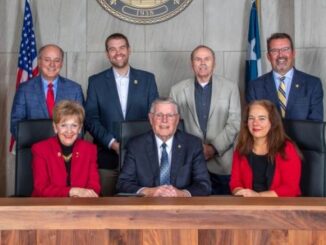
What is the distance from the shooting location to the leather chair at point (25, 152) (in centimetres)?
396

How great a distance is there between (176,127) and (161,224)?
4.66ft

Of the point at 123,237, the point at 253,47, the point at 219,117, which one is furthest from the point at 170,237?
the point at 253,47

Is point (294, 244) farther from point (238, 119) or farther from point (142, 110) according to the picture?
point (142, 110)

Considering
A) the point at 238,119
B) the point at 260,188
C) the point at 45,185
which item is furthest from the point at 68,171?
the point at 238,119

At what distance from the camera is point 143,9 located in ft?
20.7

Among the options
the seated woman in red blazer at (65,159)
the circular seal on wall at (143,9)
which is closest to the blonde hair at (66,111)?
the seated woman in red blazer at (65,159)

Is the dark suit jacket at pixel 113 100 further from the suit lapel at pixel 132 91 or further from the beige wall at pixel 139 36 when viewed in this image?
the beige wall at pixel 139 36

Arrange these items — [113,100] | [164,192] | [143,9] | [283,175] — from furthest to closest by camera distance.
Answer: [143,9] → [113,100] → [283,175] → [164,192]

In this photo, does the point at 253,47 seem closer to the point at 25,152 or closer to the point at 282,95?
the point at 282,95

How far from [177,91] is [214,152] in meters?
0.55

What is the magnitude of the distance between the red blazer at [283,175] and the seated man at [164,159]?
0.21m

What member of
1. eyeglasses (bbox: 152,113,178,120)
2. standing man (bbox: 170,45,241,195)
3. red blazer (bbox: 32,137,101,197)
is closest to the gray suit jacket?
standing man (bbox: 170,45,241,195)

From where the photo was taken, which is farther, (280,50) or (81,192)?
(280,50)

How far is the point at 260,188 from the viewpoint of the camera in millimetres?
3836
